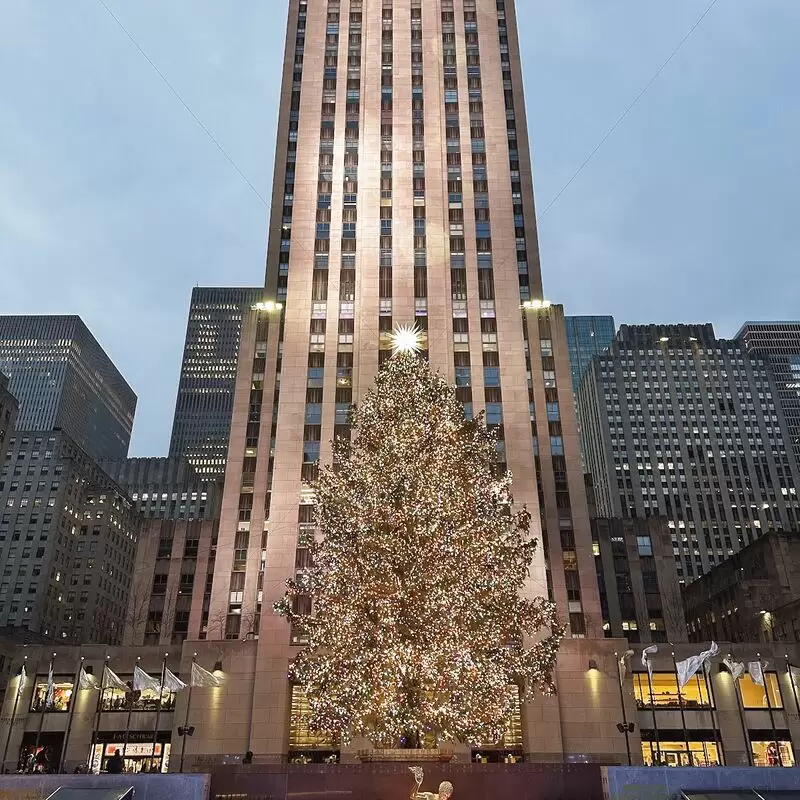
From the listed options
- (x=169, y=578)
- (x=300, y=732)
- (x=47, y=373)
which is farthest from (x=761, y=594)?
(x=47, y=373)

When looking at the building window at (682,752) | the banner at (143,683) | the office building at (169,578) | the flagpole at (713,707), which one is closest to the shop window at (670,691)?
the flagpole at (713,707)

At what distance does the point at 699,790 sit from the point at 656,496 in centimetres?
13357

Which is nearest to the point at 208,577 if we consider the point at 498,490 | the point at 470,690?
the point at 498,490

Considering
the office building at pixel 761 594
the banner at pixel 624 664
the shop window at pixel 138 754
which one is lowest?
the shop window at pixel 138 754

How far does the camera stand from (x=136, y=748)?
163 ft

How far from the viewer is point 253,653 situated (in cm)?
4644

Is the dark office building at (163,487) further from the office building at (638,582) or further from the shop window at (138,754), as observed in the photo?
the shop window at (138,754)

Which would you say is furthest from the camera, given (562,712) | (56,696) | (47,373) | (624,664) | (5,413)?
(47,373)

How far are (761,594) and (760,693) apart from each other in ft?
88.0

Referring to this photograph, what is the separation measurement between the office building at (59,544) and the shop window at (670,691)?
308 feet

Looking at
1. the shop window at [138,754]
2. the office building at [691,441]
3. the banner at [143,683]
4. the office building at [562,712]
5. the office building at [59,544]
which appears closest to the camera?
the banner at [143,683]

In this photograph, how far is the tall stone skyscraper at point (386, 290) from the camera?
52812 mm

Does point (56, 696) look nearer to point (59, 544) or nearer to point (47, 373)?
point (59, 544)

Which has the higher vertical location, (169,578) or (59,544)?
(59,544)
